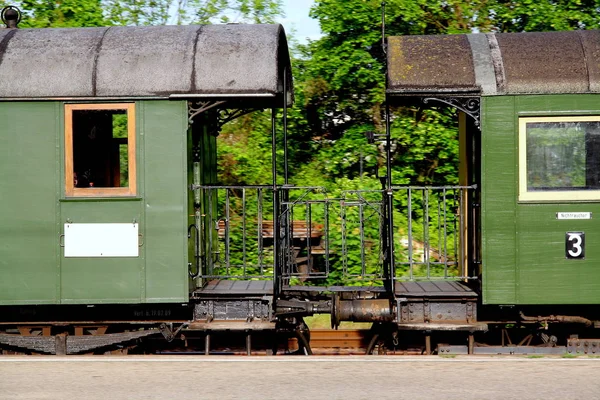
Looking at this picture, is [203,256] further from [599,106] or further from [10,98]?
[599,106]

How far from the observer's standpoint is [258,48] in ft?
31.1

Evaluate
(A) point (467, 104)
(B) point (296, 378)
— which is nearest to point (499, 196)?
(A) point (467, 104)

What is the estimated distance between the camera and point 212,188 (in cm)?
977

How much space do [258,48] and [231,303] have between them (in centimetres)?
267

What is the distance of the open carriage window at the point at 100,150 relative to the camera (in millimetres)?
9281

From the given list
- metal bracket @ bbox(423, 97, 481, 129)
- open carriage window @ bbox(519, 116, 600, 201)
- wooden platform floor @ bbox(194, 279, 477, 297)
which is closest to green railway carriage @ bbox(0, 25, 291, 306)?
wooden platform floor @ bbox(194, 279, 477, 297)

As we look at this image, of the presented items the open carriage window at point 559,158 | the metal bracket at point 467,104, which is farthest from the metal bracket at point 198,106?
the open carriage window at point 559,158

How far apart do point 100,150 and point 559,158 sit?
15.8ft

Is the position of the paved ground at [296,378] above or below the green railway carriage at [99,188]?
below

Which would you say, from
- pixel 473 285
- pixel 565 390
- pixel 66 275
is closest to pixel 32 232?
pixel 66 275

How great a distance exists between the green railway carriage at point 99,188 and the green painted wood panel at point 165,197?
0.01m

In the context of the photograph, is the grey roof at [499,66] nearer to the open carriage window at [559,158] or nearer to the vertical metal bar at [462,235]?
the open carriage window at [559,158]

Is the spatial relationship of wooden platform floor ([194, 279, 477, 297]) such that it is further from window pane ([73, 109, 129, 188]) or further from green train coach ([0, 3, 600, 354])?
window pane ([73, 109, 129, 188])

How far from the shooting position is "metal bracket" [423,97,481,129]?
9227 millimetres
